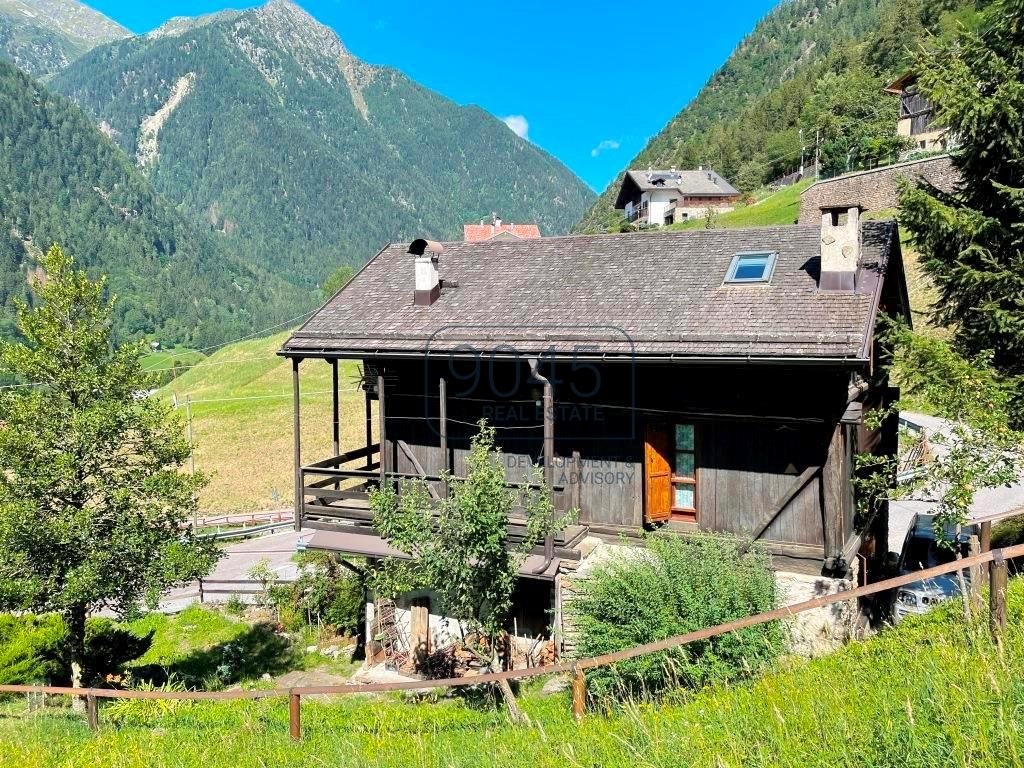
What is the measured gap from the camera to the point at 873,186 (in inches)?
1690

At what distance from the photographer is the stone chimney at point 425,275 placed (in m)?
13.7

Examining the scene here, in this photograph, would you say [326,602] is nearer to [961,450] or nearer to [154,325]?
[961,450]

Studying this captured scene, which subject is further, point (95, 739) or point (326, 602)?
point (326, 602)

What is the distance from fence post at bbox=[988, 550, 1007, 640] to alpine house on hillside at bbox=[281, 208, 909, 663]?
4.40 meters

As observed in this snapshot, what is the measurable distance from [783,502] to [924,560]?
30.6 ft

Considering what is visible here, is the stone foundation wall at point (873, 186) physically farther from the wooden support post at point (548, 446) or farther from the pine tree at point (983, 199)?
the wooden support post at point (548, 446)

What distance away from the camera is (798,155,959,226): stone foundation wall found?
38.5m

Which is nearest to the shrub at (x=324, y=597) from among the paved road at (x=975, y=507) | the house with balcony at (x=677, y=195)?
the paved road at (x=975, y=507)

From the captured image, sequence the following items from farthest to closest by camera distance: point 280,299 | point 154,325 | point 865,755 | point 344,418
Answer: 1. point 280,299
2. point 154,325
3. point 344,418
4. point 865,755

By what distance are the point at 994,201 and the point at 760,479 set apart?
5.48 metres

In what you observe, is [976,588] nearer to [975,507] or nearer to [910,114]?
[975,507]

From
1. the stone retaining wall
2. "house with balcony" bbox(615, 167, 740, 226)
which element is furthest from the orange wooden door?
"house with balcony" bbox(615, 167, 740, 226)

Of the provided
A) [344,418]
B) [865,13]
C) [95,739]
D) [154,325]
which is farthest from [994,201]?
[865,13]

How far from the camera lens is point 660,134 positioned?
521 feet
